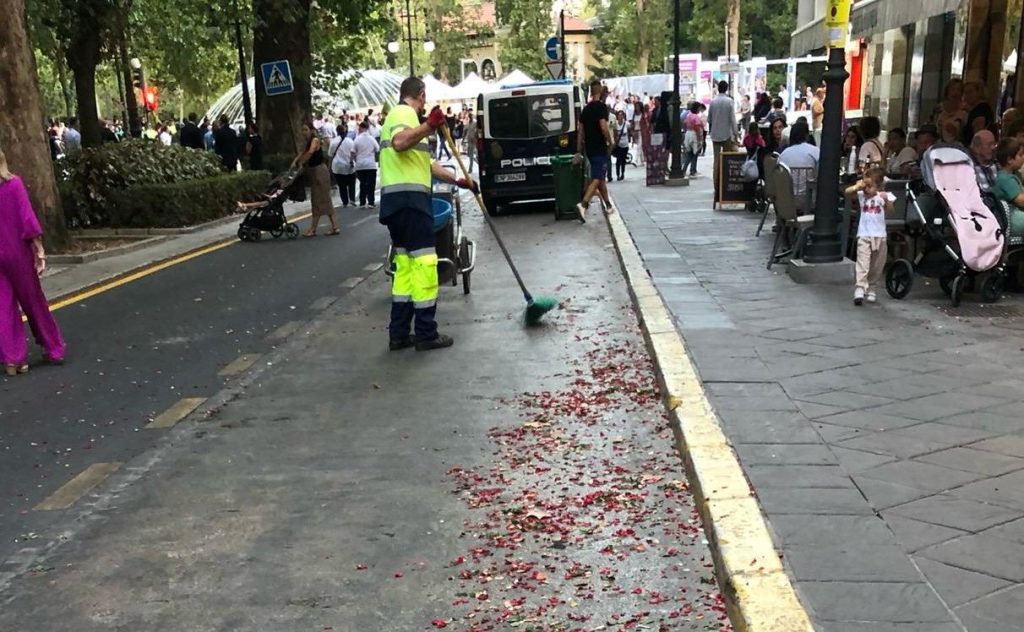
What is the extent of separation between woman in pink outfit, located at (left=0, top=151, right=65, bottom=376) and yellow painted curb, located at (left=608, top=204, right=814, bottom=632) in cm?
→ 463

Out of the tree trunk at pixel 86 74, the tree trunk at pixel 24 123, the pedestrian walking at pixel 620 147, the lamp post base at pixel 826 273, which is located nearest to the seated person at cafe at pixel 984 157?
the lamp post base at pixel 826 273

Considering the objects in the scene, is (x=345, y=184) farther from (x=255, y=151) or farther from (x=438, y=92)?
(x=438, y=92)

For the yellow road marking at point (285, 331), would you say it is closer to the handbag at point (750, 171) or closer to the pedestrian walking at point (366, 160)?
the handbag at point (750, 171)

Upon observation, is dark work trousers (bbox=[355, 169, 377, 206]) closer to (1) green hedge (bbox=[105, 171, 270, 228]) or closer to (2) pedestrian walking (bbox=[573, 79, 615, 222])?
(1) green hedge (bbox=[105, 171, 270, 228])

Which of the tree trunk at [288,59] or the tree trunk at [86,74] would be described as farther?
the tree trunk at [86,74]

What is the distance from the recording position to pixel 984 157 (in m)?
9.13

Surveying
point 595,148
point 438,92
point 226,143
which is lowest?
point 226,143

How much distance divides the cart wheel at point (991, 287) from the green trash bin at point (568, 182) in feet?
28.3

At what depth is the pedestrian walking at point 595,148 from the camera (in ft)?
51.1

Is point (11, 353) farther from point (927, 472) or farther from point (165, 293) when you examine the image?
point (927, 472)

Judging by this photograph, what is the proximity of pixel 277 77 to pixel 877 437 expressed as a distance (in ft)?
61.3

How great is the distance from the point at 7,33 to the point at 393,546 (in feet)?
37.6

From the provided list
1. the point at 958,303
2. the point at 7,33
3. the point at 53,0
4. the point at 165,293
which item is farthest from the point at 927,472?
the point at 53,0

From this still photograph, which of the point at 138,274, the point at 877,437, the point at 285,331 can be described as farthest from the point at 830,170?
the point at 138,274
